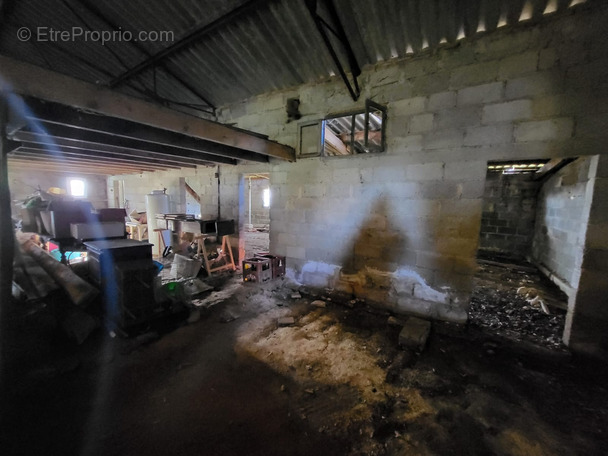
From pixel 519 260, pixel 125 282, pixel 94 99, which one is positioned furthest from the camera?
pixel 519 260

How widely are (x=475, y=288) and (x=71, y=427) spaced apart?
6.38 meters

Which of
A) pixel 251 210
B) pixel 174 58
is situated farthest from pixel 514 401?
pixel 251 210

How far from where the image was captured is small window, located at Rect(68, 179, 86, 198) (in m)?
13.4

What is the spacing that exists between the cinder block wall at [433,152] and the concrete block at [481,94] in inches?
0.5

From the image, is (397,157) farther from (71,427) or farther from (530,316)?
(71,427)

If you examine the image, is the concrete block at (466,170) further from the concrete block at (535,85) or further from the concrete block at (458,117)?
the concrete block at (535,85)

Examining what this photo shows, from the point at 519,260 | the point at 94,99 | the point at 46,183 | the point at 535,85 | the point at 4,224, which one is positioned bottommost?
the point at 519,260

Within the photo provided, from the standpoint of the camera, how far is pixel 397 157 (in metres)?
3.78

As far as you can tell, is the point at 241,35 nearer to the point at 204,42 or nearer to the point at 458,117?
the point at 204,42

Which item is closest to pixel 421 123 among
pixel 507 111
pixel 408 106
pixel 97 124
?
pixel 408 106

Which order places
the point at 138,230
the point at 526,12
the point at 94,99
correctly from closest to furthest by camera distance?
the point at 94,99 → the point at 526,12 → the point at 138,230

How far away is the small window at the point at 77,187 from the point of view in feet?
44.0

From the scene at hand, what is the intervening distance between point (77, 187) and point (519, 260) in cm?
2109

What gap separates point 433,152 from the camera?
350 centimetres
